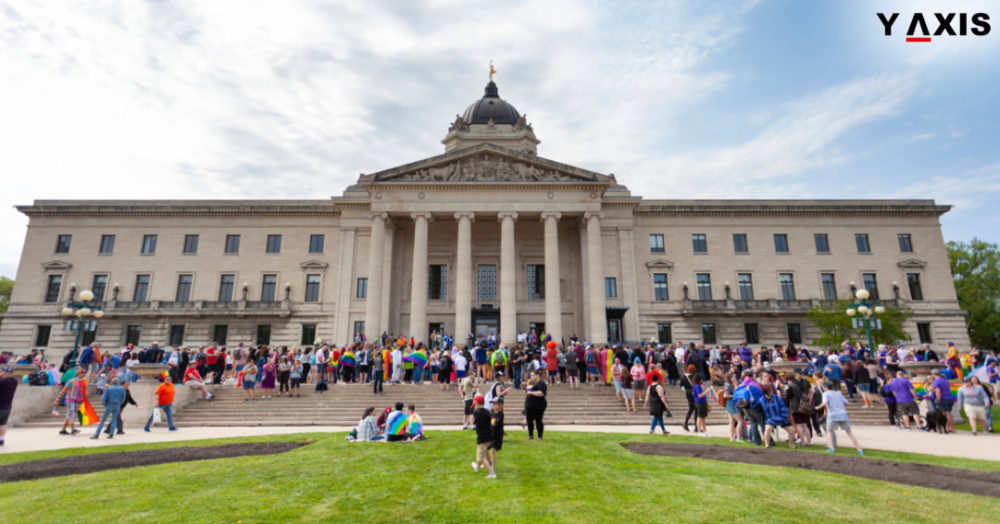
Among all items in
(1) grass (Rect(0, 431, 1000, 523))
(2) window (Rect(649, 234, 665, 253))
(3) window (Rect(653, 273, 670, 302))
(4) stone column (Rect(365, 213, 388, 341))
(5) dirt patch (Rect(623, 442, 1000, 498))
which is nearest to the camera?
(1) grass (Rect(0, 431, 1000, 523))

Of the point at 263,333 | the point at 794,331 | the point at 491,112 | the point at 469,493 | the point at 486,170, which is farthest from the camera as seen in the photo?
the point at 491,112

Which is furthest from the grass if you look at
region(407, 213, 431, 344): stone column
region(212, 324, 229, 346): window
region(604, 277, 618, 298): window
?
region(212, 324, 229, 346): window

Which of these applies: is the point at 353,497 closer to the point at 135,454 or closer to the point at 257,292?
the point at 135,454

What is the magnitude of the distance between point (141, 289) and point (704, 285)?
46615mm

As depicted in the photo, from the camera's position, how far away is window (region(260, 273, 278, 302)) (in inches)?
1610

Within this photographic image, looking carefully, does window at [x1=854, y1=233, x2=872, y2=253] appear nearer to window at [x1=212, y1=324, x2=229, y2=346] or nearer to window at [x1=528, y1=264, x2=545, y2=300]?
window at [x1=528, y1=264, x2=545, y2=300]

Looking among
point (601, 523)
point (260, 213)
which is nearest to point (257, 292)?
point (260, 213)

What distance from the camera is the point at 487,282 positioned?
40.5 m

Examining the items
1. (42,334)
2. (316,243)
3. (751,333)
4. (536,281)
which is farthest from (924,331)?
(42,334)

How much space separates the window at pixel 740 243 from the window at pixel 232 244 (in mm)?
42113

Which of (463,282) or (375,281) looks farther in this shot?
(375,281)

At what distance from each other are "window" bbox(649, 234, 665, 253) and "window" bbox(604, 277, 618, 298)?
188 inches

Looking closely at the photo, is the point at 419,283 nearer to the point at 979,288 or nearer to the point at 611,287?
the point at 611,287

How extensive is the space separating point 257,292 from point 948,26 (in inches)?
1691
